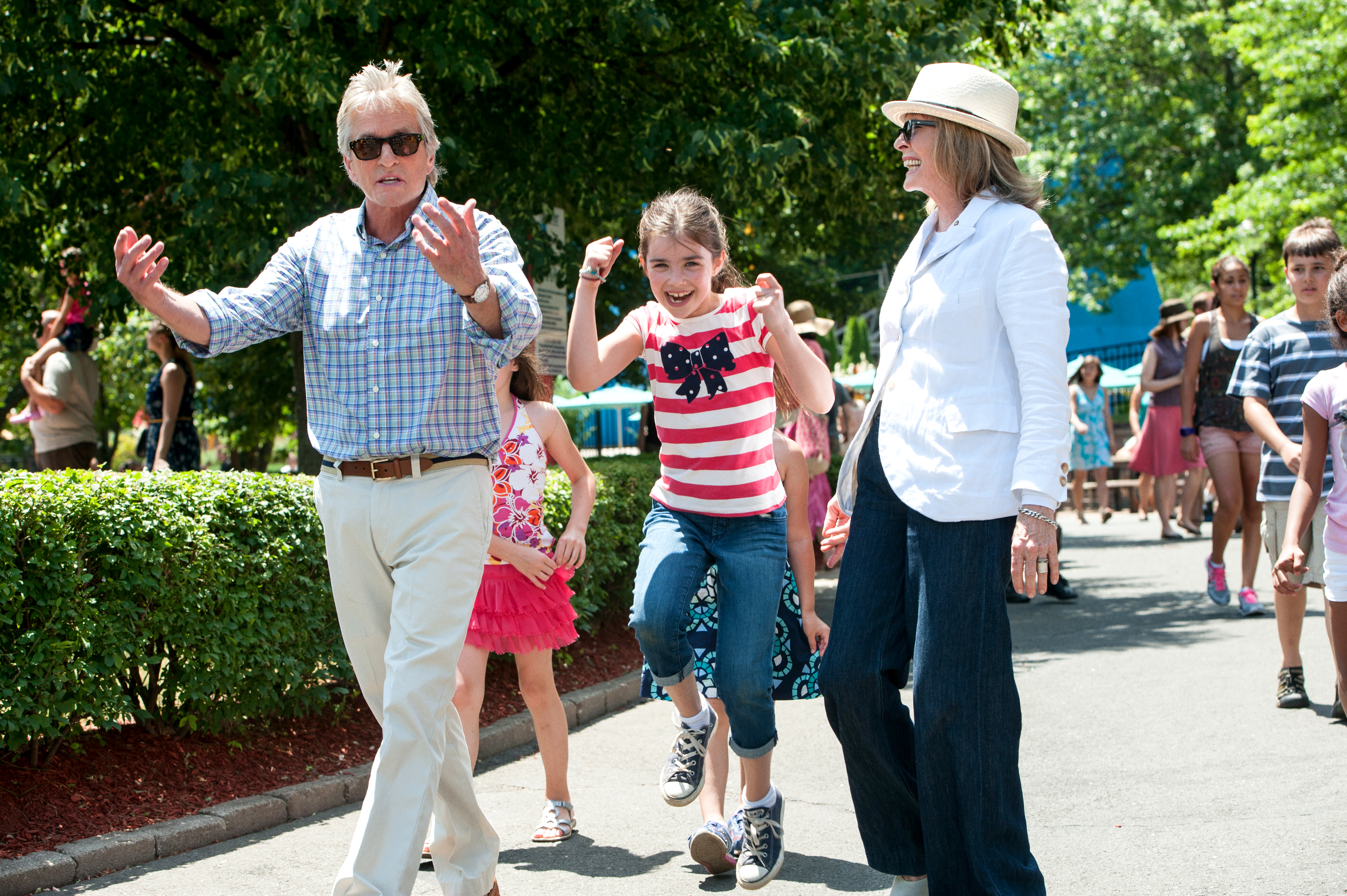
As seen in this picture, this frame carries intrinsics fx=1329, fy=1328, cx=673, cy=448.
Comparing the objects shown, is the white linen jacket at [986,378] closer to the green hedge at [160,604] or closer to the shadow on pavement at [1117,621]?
the green hedge at [160,604]

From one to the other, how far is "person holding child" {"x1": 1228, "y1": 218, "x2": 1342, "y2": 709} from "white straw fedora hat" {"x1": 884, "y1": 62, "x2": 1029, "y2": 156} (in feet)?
11.6

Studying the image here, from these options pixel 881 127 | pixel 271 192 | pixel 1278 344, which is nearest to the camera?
pixel 1278 344

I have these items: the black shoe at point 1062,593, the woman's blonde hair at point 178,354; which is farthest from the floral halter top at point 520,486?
the black shoe at point 1062,593

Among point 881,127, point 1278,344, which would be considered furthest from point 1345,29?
point 1278,344

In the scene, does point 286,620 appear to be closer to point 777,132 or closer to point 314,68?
point 314,68

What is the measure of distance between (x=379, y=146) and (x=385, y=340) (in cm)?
53

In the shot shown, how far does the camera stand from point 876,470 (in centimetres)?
352

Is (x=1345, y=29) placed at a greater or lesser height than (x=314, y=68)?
greater

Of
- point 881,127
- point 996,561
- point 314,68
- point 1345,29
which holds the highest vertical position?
point 1345,29

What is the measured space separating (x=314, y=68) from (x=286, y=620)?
419cm

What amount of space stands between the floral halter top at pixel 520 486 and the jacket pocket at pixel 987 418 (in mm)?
1897

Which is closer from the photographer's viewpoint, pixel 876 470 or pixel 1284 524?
pixel 876 470

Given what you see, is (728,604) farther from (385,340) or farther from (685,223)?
(385,340)

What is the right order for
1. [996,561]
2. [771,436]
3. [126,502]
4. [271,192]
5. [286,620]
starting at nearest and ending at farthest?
1. [996,561]
2. [771,436]
3. [126,502]
4. [286,620]
5. [271,192]
